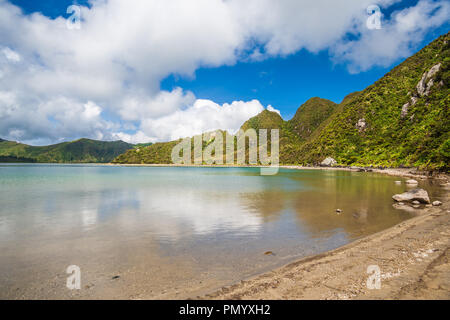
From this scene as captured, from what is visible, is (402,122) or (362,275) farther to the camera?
(402,122)

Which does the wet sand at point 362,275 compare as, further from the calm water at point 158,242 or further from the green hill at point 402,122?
the green hill at point 402,122

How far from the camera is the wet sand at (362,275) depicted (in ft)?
20.1

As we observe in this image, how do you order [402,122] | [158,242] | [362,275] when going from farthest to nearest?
1. [402,122]
2. [158,242]
3. [362,275]

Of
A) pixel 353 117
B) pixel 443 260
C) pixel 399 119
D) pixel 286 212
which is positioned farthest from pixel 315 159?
pixel 443 260

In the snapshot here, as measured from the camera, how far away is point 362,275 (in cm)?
729

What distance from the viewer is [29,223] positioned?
16.8 metres

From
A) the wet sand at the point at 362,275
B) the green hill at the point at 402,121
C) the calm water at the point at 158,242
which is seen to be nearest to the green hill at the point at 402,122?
the green hill at the point at 402,121

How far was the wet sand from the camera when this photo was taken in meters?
6.13

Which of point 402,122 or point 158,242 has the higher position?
point 402,122

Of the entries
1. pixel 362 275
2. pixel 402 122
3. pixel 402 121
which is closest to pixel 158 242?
pixel 362 275

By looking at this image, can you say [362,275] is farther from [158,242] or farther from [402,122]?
[402,122]

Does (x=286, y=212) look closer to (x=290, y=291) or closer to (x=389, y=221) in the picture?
(x=389, y=221)

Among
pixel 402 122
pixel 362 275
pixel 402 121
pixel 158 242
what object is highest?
pixel 402 121

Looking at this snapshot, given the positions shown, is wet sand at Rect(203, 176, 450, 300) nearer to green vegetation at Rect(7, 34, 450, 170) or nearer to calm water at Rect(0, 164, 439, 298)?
calm water at Rect(0, 164, 439, 298)
